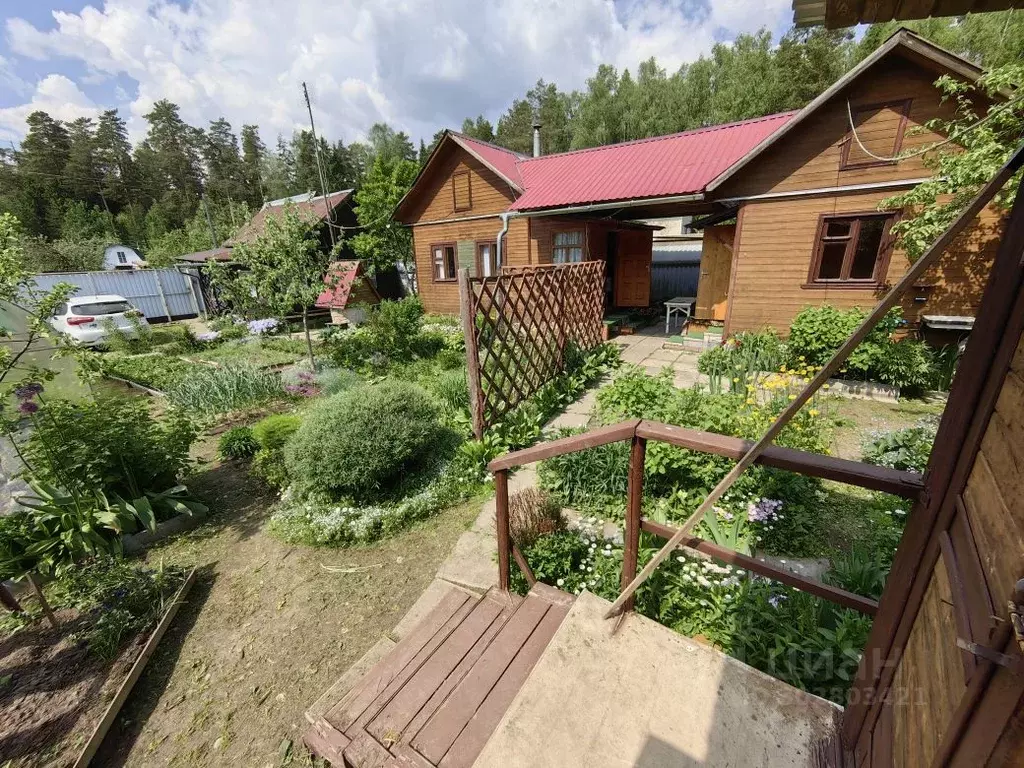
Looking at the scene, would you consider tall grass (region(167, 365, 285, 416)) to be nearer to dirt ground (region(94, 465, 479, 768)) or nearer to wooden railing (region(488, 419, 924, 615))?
dirt ground (region(94, 465, 479, 768))

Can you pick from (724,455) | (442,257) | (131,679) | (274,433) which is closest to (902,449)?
(724,455)

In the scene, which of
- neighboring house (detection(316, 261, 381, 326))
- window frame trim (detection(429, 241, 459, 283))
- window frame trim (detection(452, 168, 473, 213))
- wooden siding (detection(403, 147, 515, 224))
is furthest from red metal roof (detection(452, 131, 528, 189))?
neighboring house (detection(316, 261, 381, 326))

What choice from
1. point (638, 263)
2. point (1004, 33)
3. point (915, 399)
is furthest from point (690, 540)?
point (1004, 33)

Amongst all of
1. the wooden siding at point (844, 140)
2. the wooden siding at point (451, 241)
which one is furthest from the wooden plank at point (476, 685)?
the wooden siding at point (451, 241)

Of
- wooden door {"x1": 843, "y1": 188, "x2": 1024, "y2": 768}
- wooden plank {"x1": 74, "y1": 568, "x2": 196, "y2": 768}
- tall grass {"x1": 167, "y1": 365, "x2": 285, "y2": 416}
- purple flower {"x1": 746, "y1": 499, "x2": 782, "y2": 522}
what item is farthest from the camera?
tall grass {"x1": 167, "y1": 365, "x2": 285, "y2": 416}

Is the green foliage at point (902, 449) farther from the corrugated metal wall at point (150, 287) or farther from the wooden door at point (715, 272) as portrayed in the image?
the corrugated metal wall at point (150, 287)

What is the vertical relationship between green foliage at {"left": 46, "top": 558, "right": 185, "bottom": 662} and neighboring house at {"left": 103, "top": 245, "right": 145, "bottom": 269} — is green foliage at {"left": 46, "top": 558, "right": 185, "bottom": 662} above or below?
below

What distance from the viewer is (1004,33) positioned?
13555 millimetres

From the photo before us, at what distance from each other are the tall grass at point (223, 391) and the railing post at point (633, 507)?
6684 mm

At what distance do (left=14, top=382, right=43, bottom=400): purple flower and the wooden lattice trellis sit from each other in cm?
343

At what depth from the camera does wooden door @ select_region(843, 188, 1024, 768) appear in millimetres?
693

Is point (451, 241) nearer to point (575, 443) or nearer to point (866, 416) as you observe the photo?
point (866, 416)

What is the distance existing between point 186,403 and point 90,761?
5.33 m

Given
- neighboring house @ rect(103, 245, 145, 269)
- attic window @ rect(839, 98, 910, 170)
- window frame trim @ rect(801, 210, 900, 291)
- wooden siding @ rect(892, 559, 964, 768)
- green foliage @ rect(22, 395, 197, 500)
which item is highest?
attic window @ rect(839, 98, 910, 170)
